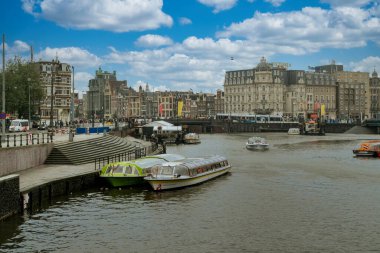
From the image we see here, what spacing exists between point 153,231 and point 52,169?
16.9 meters

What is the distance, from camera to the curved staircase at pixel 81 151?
48.8 meters

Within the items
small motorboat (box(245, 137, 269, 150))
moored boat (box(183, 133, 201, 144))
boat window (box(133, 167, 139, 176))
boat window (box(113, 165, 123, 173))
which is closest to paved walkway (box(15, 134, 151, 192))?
boat window (box(113, 165, 123, 173))

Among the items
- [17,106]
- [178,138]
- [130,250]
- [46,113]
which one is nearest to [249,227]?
[130,250]

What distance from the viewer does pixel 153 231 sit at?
101 feet

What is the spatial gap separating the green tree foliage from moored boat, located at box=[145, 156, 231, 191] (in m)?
43.9

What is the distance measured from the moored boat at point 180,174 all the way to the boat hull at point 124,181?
1151mm

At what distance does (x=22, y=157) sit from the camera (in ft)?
142

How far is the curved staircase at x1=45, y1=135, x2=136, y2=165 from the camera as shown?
48812 mm

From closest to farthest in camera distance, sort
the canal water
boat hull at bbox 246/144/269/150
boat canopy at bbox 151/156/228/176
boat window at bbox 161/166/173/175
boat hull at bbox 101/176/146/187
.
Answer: the canal water < boat hull at bbox 101/176/146/187 < boat window at bbox 161/166/173/175 < boat canopy at bbox 151/156/228/176 < boat hull at bbox 246/144/269/150

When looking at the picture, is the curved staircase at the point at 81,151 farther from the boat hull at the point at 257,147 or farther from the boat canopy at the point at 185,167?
the boat hull at the point at 257,147

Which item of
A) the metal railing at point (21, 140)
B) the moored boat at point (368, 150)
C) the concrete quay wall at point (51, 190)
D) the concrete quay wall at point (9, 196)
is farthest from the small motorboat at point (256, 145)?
the concrete quay wall at point (9, 196)

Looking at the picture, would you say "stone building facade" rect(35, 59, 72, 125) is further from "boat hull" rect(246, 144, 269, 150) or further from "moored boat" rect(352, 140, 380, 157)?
"moored boat" rect(352, 140, 380, 157)

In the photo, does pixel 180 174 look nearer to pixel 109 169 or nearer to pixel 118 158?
pixel 109 169

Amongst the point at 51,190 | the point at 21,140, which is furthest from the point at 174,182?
the point at 21,140
